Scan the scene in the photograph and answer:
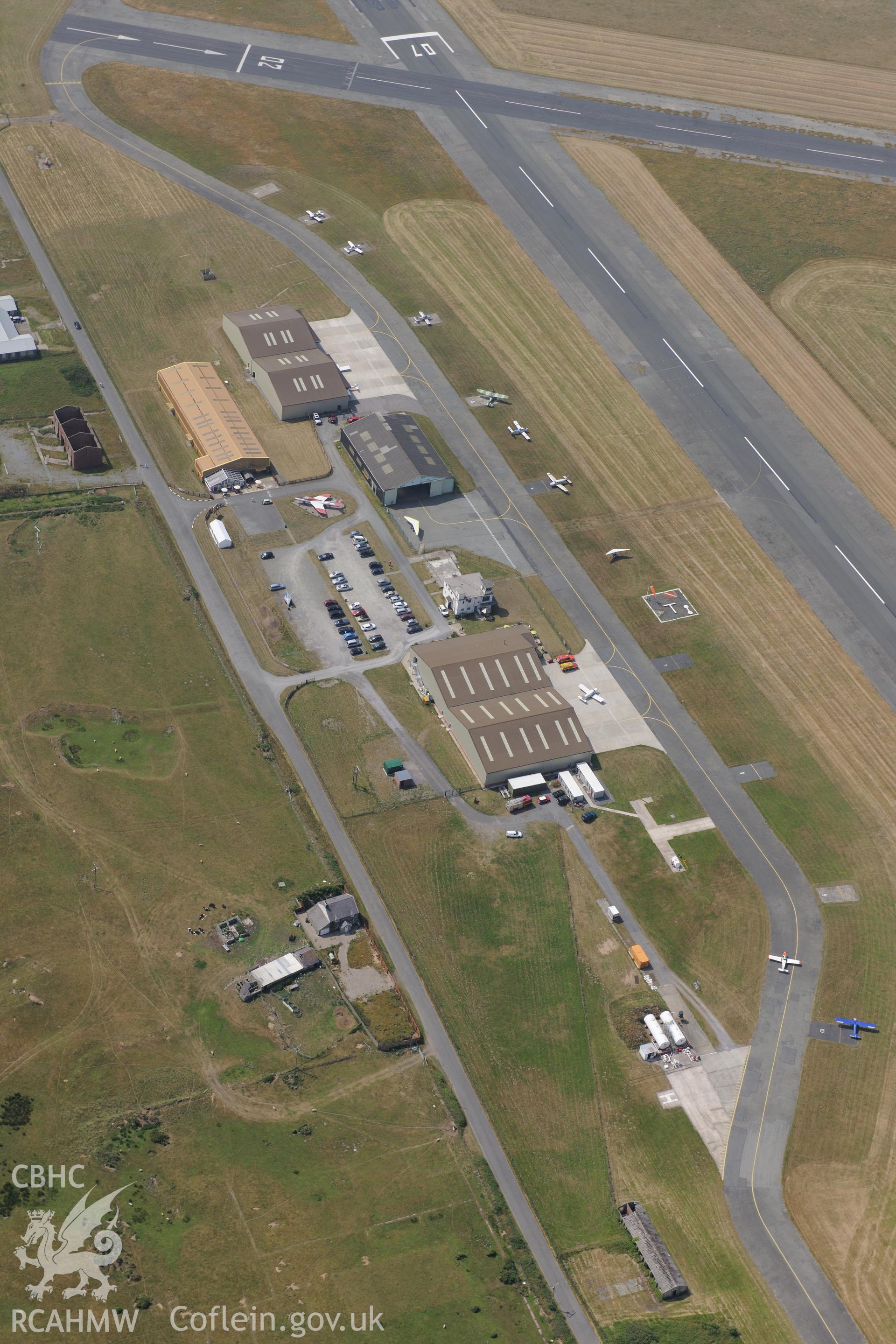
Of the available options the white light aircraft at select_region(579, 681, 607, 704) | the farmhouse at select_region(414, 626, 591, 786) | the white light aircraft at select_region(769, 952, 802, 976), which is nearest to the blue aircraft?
the white light aircraft at select_region(769, 952, 802, 976)

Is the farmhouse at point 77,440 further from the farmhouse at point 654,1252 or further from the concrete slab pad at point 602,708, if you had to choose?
the farmhouse at point 654,1252

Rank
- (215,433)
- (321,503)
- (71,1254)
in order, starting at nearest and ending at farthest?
(71,1254), (321,503), (215,433)

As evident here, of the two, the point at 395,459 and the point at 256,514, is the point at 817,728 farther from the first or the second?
the point at 256,514

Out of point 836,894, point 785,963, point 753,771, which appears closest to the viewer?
point 785,963

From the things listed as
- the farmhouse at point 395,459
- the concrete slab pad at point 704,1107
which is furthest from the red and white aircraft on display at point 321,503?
the concrete slab pad at point 704,1107

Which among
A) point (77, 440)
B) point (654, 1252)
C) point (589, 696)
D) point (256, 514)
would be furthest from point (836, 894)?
point (77, 440)

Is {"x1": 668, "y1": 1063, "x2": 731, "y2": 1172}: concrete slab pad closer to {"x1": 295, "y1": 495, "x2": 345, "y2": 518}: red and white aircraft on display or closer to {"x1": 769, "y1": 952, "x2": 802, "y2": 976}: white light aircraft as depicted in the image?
{"x1": 769, "y1": 952, "x2": 802, "y2": 976}: white light aircraft

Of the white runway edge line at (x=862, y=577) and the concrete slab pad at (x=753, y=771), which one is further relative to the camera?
the white runway edge line at (x=862, y=577)
